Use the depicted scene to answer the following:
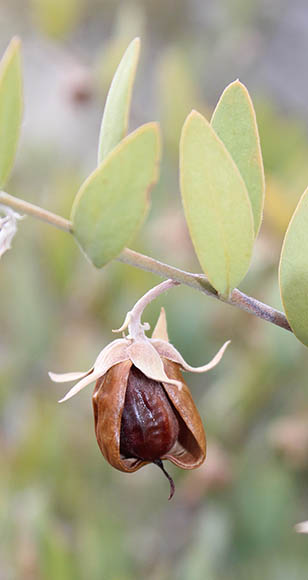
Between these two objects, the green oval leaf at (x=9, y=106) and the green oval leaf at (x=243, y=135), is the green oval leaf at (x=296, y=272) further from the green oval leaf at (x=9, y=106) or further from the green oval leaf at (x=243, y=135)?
the green oval leaf at (x=9, y=106)

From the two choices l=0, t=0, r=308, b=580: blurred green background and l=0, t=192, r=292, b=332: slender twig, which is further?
l=0, t=0, r=308, b=580: blurred green background

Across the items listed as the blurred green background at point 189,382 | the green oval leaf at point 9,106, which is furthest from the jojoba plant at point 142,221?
the blurred green background at point 189,382

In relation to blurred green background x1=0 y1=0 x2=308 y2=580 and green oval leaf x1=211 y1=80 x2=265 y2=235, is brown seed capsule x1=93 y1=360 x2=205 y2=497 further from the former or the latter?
blurred green background x1=0 y1=0 x2=308 y2=580

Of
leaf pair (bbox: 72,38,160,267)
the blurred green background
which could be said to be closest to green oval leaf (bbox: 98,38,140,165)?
leaf pair (bbox: 72,38,160,267)

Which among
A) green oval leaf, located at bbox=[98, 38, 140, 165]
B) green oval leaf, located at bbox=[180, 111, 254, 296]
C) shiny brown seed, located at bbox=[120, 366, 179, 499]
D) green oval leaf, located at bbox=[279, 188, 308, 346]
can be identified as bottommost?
shiny brown seed, located at bbox=[120, 366, 179, 499]

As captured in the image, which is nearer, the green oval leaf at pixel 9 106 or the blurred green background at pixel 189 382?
the green oval leaf at pixel 9 106

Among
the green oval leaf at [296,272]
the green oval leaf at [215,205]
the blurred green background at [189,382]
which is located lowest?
the blurred green background at [189,382]

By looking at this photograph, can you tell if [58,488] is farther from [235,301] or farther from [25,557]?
[235,301]
